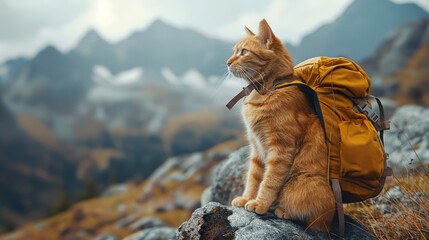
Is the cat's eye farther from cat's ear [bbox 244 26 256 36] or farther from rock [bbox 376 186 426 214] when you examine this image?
rock [bbox 376 186 426 214]

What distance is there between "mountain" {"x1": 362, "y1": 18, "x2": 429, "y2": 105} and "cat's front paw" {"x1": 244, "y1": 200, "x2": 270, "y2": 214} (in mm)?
143091

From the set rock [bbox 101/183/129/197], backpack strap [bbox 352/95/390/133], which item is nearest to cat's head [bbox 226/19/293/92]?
backpack strap [bbox 352/95/390/133]

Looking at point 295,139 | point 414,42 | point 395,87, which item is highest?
point 414,42

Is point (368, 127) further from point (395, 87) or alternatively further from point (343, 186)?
point (395, 87)

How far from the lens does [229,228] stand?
6105mm

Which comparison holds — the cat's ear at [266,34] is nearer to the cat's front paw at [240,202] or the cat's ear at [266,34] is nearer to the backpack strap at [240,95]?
the backpack strap at [240,95]

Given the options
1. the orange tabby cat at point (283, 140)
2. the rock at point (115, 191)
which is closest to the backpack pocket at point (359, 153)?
the orange tabby cat at point (283, 140)

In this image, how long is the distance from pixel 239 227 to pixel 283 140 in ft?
5.48

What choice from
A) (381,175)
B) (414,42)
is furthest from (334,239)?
(414,42)

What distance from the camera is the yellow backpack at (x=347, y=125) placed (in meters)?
6.06

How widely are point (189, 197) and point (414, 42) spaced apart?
484 ft

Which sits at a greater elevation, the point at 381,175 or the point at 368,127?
the point at 368,127

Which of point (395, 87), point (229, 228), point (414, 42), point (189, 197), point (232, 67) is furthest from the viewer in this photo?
point (414, 42)

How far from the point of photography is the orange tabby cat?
6.05m
